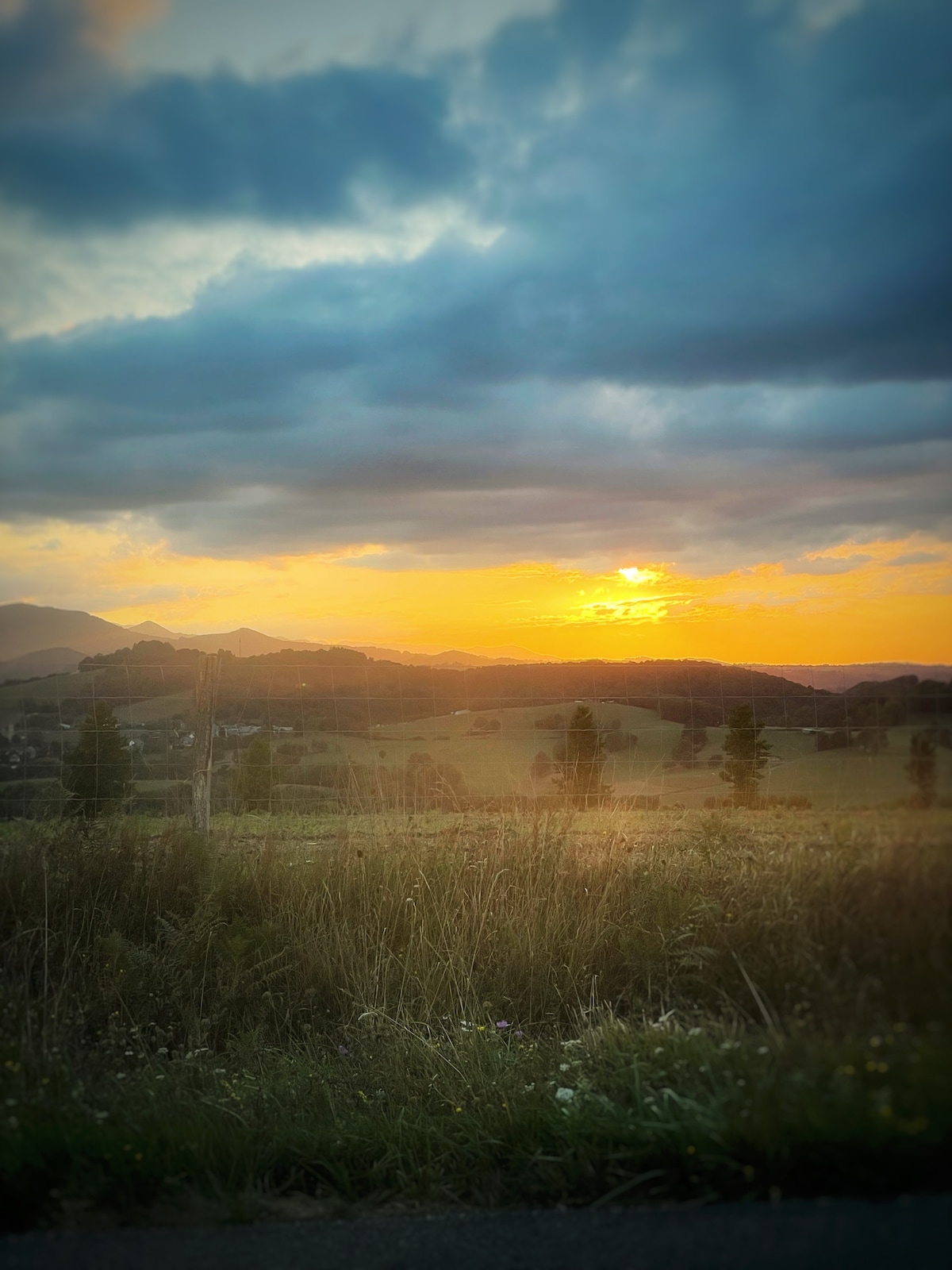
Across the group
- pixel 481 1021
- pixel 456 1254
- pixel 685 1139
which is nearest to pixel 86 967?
pixel 481 1021

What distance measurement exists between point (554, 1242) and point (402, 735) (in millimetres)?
8791

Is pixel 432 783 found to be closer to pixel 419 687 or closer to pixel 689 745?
pixel 419 687

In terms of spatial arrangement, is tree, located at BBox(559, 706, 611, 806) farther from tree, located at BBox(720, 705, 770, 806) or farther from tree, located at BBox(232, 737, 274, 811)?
tree, located at BBox(232, 737, 274, 811)

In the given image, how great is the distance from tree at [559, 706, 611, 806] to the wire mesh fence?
0.07 feet

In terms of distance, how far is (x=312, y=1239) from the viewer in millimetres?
3551

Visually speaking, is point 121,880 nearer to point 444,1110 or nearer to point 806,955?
point 444,1110

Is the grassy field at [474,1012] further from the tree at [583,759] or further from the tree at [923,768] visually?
the tree at [583,759]

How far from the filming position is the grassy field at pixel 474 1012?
3.45 m

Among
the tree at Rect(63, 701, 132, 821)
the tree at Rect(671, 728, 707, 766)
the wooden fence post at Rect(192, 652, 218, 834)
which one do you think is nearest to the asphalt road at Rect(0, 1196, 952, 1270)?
the tree at Rect(63, 701, 132, 821)

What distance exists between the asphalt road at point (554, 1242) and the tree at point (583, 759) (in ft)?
25.7

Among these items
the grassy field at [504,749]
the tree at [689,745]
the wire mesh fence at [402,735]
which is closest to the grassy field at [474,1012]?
the wire mesh fence at [402,735]

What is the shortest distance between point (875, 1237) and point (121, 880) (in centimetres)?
564

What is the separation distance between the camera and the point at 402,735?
1210 centimetres

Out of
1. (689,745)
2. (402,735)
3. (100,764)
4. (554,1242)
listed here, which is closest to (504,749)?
(402,735)
